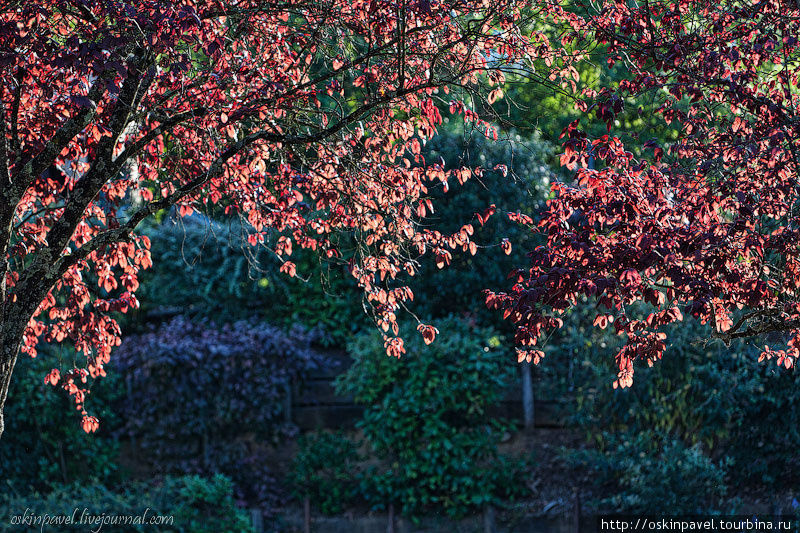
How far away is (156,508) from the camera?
6891 mm

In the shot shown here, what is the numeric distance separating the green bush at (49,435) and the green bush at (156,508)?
1.34m

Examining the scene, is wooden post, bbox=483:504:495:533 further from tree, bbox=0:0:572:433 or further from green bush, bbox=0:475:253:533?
tree, bbox=0:0:572:433

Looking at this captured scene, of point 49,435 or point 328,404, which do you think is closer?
point 49,435

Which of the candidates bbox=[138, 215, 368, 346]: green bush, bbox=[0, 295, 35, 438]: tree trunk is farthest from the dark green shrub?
bbox=[0, 295, 35, 438]: tree trunk

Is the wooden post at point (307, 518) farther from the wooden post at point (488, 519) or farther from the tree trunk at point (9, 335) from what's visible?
the tree trunk at point (9, 335)

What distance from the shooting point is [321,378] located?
1002cm

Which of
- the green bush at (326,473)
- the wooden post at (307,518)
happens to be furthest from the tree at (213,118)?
the green bush at (326,473)

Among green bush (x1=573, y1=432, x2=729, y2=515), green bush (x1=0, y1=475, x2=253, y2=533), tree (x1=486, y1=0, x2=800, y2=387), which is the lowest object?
green bush (x1=0, y1=475, x2=253, y2=533)

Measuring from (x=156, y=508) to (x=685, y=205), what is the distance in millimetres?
4738

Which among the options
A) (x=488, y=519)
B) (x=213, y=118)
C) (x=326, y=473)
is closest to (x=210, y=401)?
(x=326, y=473)

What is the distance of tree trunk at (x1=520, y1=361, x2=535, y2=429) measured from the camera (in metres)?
9.52

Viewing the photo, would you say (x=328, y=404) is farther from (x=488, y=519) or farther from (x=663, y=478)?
(x=663, y=478)

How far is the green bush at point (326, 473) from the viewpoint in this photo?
8711mm

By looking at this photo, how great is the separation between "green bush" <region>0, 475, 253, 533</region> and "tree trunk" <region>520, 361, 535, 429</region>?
352 centimetres
